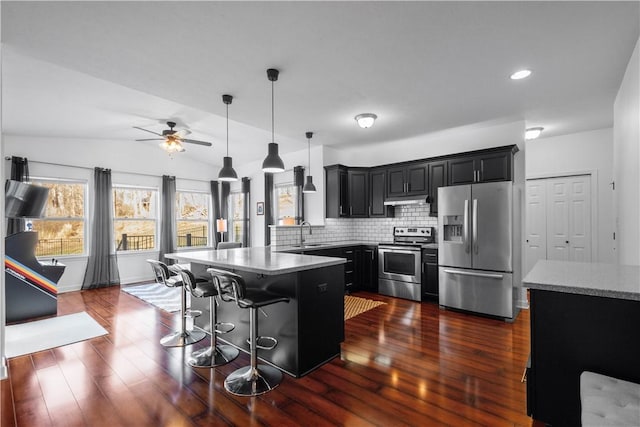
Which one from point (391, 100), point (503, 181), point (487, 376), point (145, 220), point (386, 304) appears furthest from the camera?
point (145, 220)

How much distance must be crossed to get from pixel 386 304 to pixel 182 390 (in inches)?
127

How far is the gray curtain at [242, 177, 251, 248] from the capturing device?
26.2 feet

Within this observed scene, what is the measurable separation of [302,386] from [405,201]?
3760 millimetres

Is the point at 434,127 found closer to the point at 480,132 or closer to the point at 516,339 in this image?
the point at 480,132

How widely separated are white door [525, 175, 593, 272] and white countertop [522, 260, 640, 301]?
358 cm

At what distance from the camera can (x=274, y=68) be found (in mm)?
2949

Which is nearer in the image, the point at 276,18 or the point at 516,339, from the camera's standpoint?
the point at 276,18

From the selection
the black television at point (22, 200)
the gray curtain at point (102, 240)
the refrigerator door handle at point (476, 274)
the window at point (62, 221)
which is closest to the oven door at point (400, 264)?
the refrigerator door handle at point (476, 274)

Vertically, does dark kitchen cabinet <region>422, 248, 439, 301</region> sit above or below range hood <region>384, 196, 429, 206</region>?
below

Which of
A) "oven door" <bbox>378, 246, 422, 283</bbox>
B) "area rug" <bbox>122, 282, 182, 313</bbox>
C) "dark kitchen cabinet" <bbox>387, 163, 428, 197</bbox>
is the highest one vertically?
"dark kitchen cabinet" <bbox>387, 163, 428, 197</bbox>

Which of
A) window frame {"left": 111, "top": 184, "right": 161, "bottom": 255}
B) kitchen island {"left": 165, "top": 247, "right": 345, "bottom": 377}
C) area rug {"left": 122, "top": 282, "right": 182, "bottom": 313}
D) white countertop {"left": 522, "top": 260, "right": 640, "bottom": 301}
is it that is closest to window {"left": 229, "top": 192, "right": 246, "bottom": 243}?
window frame {"left": 111, "top": 184, "right": 161, "bottom": 255}

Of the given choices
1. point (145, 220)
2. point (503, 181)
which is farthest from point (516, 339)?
point (145, 220)

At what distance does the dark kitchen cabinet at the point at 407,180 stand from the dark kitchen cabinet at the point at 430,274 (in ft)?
3.33

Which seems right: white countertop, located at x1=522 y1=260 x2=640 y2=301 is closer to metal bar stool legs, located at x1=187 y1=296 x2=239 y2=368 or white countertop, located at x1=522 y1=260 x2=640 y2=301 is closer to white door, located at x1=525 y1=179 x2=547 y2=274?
metal bar stool legs, located at x1=187 y1=296 x2=239 y2=368
